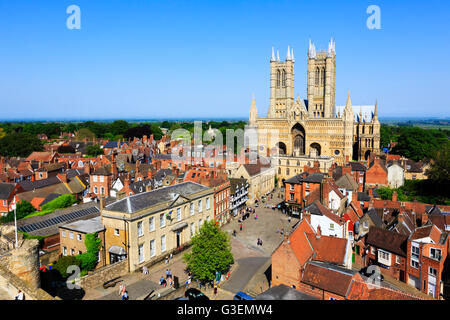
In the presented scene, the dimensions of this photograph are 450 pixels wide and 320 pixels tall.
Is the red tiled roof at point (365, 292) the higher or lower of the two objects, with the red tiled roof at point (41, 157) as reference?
lower

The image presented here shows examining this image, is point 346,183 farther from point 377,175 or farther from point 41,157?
point 41,157

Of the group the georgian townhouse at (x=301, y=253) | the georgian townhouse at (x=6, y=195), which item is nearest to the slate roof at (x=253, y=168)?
the georgian townhouse at (x=301, y=253)

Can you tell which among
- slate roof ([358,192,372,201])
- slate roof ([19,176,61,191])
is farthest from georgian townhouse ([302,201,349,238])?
slate roof ([19,176,61,191])

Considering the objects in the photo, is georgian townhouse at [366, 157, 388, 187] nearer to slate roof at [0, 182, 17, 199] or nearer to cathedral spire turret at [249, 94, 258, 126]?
cathedral spire turret at [249, 94, 258, 126]

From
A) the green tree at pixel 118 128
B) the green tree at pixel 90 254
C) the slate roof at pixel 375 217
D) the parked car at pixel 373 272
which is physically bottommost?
the parked car at pixel 373 272

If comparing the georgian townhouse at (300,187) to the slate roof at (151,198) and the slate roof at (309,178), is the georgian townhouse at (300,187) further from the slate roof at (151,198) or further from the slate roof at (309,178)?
the slate roof at (151,198)
